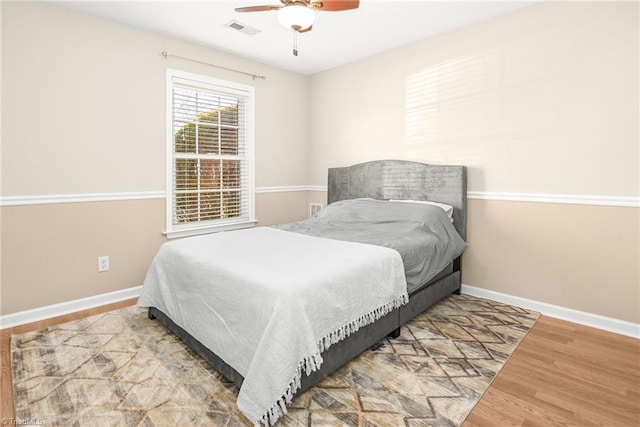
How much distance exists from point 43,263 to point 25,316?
409 millimetres

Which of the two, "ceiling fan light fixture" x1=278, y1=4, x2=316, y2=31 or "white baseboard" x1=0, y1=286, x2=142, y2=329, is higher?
"ceiling fan light fixture" x1=278, y1=4, x2=316, y2=31

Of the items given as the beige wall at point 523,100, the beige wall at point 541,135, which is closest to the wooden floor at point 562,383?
the beige wall at point 541,135

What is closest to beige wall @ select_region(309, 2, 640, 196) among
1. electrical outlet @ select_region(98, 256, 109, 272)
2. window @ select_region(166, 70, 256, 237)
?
window @ select_region(166, 70, 256, 237)

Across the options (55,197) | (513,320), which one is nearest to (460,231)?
(513,320)

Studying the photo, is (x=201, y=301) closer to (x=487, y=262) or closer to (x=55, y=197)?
(x=55, y=197)

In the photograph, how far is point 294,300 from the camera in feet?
5.37

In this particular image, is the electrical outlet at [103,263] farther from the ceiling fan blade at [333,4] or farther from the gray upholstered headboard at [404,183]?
the ceiling fan blade at [333,4]

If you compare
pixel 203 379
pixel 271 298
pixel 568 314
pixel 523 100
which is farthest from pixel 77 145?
pixel 568 314

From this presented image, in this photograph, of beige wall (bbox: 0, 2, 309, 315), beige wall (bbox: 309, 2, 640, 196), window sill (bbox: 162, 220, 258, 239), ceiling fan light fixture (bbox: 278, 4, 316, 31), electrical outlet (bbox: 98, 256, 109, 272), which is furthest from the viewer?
window sill (bbox: 162, 220, 258, 239)

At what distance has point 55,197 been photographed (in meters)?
2.80

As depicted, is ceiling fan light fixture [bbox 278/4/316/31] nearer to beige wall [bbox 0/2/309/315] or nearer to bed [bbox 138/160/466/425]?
bed [bbox 138/160/466/425]

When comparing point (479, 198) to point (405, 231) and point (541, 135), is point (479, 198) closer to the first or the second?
point (541, 135)

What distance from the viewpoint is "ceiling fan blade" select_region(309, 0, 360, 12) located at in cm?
214

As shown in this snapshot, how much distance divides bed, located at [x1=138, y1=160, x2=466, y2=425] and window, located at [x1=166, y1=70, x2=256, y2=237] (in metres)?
1.14
